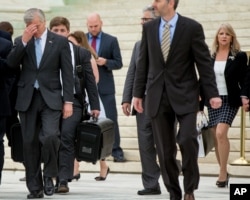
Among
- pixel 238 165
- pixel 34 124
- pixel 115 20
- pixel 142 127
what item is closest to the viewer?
pixel 34 124

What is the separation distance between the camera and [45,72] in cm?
1152

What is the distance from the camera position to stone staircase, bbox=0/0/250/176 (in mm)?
15562

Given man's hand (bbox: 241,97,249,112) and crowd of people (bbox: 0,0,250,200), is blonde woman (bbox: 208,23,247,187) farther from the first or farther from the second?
man's hand (bbox: 241,97,249,112)

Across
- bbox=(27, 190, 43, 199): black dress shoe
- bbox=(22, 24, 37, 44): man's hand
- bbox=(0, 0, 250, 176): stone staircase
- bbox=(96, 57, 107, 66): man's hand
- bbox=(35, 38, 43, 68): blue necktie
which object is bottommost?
bbox=(0, 0, 250, 176): stone staircase

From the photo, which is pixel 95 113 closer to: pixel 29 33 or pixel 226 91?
pixel 29 33

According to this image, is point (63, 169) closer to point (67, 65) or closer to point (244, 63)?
point (67, 65)

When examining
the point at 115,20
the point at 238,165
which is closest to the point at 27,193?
the point at 238,165

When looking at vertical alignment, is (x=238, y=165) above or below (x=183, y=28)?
below

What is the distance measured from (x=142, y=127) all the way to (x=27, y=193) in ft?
4.46

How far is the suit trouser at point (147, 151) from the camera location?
12344 mm

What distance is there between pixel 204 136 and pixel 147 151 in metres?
0.96

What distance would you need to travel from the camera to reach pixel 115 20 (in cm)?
2194


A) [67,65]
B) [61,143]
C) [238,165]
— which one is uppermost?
[67,65]

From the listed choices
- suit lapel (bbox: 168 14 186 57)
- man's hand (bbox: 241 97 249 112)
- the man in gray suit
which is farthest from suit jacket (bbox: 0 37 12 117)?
man's hand (bbox: 241 97 249 112)
